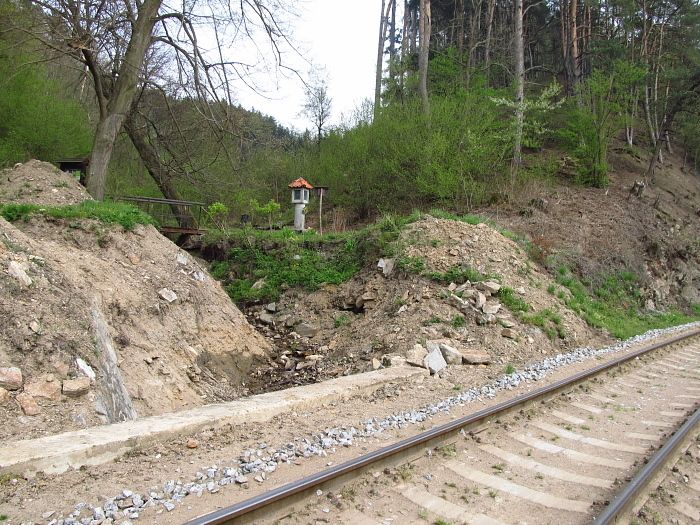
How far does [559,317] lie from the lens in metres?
11.1

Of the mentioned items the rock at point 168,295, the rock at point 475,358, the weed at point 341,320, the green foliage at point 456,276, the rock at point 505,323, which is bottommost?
the rock at point 475,358

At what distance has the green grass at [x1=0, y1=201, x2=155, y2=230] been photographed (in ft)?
28.5

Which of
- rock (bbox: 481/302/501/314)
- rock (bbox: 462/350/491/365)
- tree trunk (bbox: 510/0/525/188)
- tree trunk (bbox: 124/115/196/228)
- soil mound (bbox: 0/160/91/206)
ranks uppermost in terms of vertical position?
tree trunk (bbox: 510/0/525/188)

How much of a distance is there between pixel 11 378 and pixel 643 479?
215 inches

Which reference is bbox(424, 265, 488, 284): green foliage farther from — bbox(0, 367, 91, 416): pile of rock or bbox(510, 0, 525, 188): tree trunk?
bbox(510, 0, 525, 188): tree trunk

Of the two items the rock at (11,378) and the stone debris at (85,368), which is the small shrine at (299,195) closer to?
the stone debris at (85,368)

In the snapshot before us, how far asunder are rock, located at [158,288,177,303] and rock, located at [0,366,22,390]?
145 inches

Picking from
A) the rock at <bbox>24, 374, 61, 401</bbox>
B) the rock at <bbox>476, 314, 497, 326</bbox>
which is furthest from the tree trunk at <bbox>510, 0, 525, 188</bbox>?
the rock at <bbox>24, 374, 61, 401</bbox>

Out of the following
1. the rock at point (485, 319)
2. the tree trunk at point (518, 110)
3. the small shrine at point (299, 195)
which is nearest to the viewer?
the rock at point (485, 319)

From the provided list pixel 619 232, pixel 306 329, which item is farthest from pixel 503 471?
pixel 619 232

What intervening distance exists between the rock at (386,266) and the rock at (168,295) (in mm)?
4567

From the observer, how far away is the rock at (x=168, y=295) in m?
8.70

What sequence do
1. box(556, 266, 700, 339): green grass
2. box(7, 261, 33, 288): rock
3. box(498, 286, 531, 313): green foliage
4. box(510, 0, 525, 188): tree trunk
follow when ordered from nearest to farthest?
box(7, 261, 33, 288): rock → box(498, 286, 531, 313): green foliage → box(556, 266, 700, 339): green grass → box(510, 0, 525, 188): tree trunk

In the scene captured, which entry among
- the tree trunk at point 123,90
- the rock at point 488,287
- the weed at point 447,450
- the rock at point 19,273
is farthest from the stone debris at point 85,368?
the tree trunk at point 123,90
